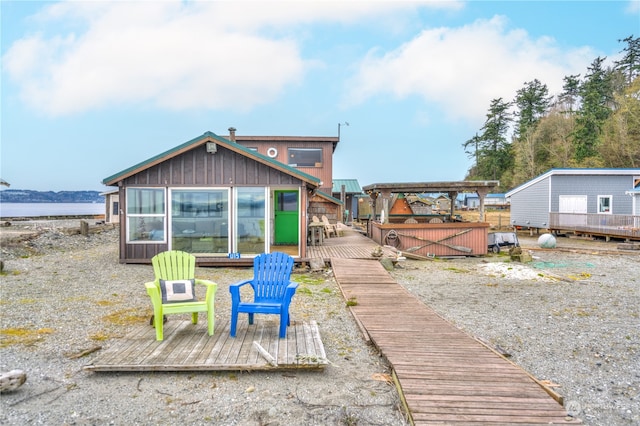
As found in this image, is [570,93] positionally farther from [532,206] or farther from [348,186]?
[348,186]

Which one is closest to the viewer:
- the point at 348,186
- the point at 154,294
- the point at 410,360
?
the point at 410,360

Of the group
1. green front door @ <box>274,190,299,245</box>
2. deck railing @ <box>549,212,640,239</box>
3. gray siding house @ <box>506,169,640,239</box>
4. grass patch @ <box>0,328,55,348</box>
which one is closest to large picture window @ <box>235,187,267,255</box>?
green front door @ <box>274,190,299,245</box>

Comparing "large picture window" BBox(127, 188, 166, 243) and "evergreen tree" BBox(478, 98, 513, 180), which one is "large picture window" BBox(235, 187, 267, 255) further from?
"evergreen tree" BBox(478, 98, 513, 180)

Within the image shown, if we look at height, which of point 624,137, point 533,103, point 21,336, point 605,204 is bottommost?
point 21,336

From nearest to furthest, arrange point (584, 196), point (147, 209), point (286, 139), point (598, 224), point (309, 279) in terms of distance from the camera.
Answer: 1. point (309, 279)
2. point (147, 209)
3. point (598, 224)
4. point (286, 139)
5. point (584, 196)

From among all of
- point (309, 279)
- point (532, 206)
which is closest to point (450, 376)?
point (309, 279)

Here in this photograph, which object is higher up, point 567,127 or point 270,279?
point 567,127

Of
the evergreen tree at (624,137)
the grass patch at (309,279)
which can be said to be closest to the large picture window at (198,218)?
the grass patch at (309,279)

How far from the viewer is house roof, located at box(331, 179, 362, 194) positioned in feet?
84.7

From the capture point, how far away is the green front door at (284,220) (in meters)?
11.9

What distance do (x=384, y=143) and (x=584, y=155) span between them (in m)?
18.7

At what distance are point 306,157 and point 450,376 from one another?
16.3m

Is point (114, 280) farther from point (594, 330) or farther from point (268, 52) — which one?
point (268, 52)

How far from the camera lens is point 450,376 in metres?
3.50
